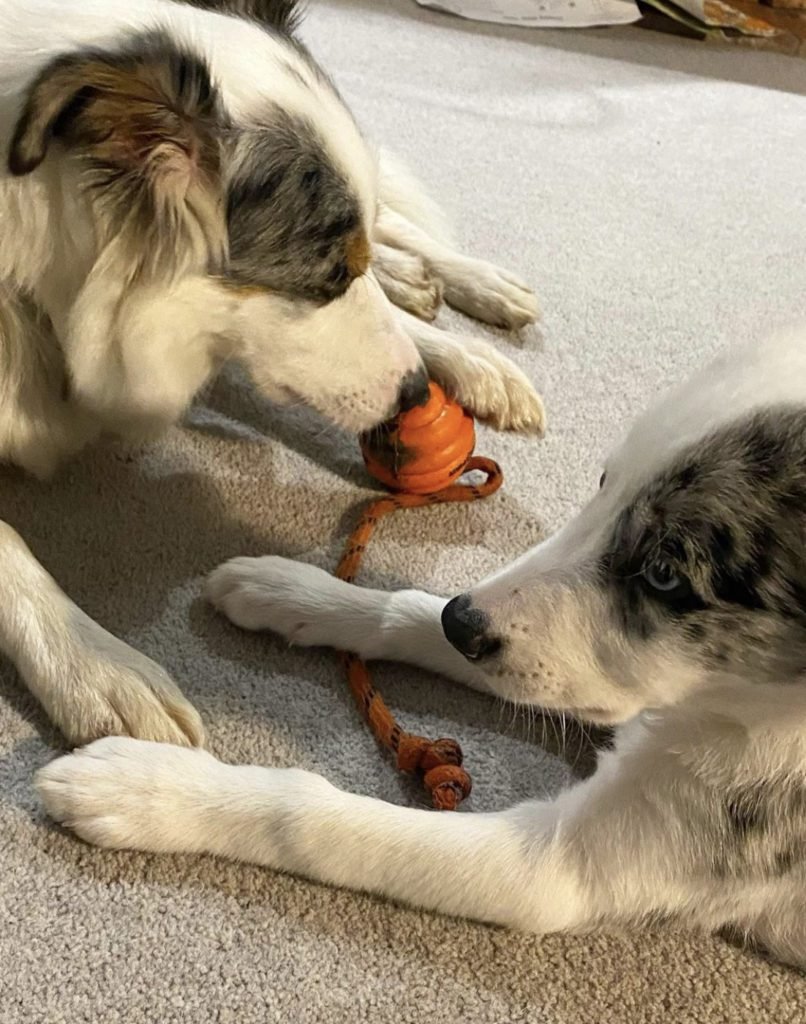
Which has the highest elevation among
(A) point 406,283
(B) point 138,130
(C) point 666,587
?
(B) point 138,130

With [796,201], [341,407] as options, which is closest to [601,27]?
[796,201]

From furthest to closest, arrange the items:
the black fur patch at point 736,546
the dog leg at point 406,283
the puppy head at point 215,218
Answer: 1. the dog leg at point 406,283
2. the puppy head at point 215,218
3. the black fur patch at point 736,546

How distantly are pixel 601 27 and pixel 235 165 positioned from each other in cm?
292

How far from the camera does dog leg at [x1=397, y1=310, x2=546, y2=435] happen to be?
196cm

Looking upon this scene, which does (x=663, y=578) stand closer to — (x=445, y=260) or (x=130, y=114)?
(x=130, y=114)

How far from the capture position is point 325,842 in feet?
4.29

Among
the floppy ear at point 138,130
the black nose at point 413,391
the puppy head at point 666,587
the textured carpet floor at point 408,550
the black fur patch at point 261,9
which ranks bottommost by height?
the textured carpet floor at point 408,550

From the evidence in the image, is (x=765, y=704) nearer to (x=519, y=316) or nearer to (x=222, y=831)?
(x=222, y=831)

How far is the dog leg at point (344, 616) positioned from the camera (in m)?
1.59

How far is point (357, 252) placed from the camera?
4.99ft

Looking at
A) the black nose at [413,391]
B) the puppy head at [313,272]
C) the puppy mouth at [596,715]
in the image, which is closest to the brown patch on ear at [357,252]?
the puppy head at [313,272]

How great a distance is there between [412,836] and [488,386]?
93 cm

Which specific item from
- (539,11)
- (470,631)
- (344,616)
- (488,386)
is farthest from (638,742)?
(539,11)

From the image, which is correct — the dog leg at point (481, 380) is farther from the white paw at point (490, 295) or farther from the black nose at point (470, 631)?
the black nose at point (470, 631)
